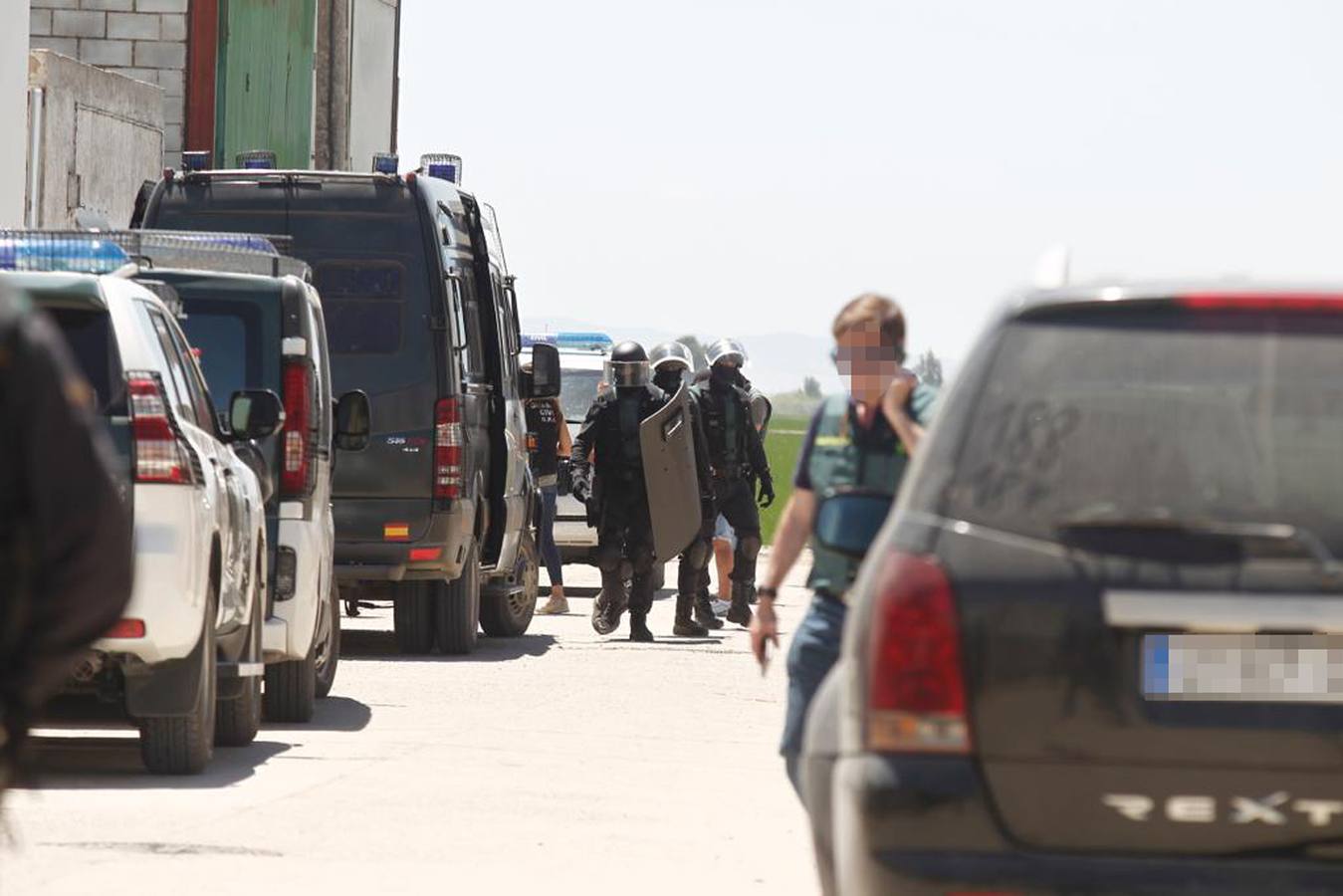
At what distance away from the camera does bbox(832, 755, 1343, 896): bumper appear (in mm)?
5199

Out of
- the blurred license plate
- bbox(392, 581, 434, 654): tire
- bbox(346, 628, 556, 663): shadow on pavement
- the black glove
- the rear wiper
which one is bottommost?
bbox(346, 628, 556, 663): shadow on pavement

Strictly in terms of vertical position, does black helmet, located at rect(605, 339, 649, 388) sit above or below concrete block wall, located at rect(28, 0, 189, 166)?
below

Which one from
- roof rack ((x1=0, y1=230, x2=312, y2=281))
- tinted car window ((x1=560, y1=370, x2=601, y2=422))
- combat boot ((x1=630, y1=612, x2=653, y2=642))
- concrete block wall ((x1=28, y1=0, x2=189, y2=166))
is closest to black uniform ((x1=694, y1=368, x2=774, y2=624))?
combat boot ((x1=630, y1=612, x2=653, y2=642))

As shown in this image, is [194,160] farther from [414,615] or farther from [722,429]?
[722,429]

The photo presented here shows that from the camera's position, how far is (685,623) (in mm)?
20297

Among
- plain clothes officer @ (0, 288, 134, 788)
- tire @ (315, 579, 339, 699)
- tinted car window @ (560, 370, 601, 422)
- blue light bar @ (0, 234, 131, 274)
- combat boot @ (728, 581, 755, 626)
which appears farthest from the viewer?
tinted car window @ (560, 370, 601, 422)

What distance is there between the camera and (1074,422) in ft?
17.6

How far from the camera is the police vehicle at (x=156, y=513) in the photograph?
10234 millimetres

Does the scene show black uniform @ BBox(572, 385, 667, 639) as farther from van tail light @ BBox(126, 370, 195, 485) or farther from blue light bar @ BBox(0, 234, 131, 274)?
van tail light @ BBox(126, 370, 195, 485)

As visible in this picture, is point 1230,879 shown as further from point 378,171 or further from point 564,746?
point 378,171

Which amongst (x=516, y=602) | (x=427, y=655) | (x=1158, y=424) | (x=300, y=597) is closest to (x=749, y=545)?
(x=516, y=602)

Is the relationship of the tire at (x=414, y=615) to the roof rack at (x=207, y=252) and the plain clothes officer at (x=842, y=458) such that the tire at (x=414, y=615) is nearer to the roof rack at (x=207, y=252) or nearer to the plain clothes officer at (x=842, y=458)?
the roof rack at (x=207, y=252)

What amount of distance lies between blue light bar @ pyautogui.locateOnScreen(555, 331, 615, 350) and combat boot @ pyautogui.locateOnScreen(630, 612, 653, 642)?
10.3 meters

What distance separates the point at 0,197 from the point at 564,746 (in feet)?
49.1
